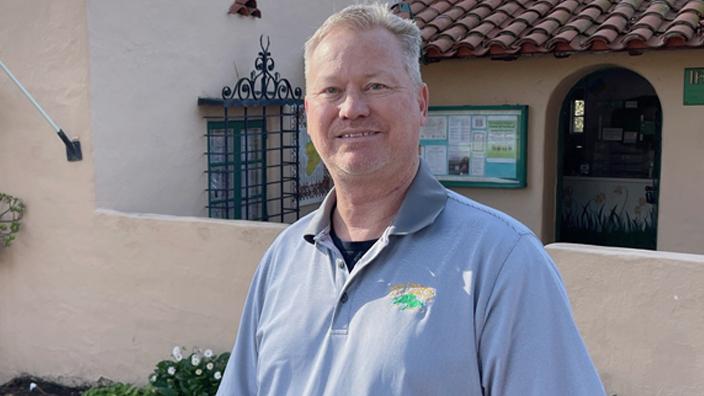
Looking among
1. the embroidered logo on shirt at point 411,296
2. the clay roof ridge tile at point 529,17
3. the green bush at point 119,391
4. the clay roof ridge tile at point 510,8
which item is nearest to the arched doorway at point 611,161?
the clay roof ridge tile at point 510,8

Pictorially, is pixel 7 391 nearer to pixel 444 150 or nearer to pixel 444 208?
pixel 444 150

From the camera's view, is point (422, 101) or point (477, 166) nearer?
point (422, 101)

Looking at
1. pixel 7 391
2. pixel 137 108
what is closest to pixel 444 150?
pixel 137 108

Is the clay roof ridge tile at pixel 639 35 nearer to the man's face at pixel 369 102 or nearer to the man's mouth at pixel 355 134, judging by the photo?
the man's face at pixel 369 102

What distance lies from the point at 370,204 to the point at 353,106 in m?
0.24

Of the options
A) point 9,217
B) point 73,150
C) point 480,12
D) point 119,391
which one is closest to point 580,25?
point 480,12

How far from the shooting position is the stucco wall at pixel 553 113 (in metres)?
7.00

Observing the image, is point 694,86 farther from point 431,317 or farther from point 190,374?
point 431,317

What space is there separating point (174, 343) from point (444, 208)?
4.16 meters

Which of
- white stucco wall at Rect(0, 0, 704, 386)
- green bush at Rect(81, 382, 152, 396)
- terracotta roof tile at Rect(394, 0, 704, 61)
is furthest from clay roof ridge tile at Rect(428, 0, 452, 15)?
green bush at Rect(81, 382, 152, 396)

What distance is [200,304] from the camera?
5.60 m

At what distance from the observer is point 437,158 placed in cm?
796

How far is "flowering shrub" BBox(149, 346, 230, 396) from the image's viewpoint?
5.27m

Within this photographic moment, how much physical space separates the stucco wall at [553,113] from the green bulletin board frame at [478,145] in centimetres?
12
